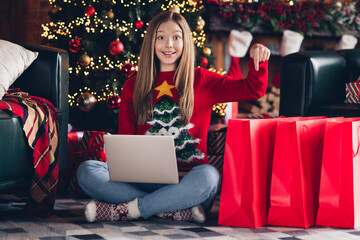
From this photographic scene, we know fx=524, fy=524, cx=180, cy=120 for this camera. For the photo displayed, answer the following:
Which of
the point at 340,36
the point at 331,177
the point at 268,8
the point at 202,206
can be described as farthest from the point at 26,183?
the point at 340,36

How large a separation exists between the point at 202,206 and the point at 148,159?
290 millimetres

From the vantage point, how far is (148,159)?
173cm

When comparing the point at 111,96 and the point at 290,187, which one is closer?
the point at 290,187

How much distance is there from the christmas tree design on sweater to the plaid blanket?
1.21 feet

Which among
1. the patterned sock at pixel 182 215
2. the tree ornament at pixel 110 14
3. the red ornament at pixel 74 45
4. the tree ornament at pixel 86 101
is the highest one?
the tree ornament at pixel 110 14

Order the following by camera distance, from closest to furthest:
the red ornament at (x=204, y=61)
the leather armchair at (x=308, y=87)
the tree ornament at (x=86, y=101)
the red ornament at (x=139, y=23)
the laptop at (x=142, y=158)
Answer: the laptop at (x=142, y=158), the leather armchair at (x=308, y=87), the tree ornament at (x=86, y=101), the red ornament at (x=139, y=23), the red ornament at (x=204, y=61)

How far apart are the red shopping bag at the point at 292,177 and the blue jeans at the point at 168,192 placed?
22 cm

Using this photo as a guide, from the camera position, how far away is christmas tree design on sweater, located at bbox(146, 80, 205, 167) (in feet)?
6.23

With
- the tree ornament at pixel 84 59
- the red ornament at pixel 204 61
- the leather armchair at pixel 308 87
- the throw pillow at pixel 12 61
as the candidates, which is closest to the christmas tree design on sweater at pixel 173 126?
the throw pillow at pixel 12 61

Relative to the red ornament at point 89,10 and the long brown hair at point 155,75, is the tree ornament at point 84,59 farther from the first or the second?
the long brown hair at point 155,75

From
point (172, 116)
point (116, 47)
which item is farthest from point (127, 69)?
point (172, 116)

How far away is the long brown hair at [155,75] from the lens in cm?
190

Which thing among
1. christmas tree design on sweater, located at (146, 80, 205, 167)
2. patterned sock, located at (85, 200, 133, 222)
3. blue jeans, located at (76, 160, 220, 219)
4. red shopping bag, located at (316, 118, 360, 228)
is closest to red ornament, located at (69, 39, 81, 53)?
christmas tree design on sweater, located at (146, 80, 205, 167)

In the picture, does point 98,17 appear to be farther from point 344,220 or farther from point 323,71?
point 344,220
